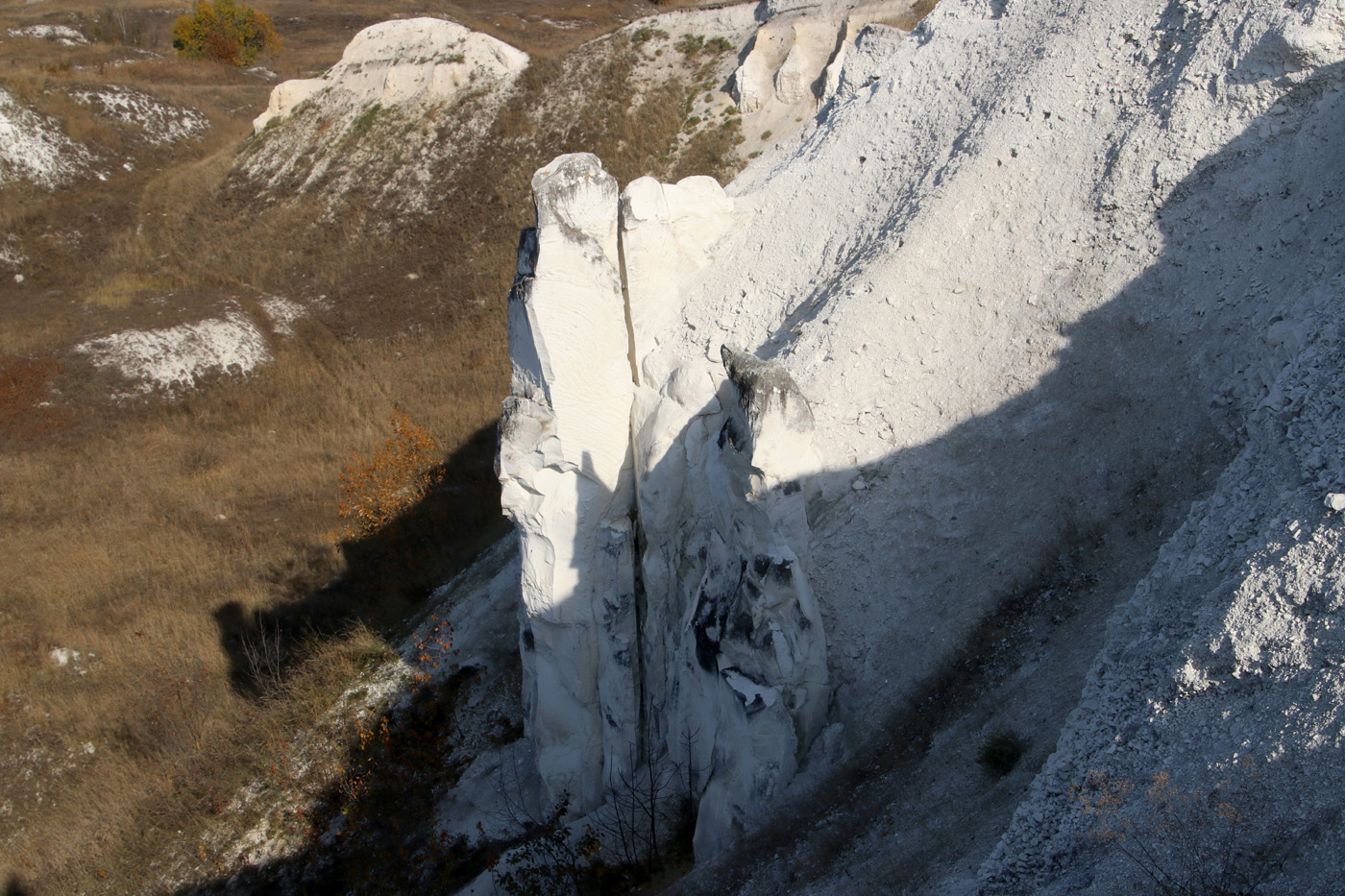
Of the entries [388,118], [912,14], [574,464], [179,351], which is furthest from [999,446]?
[388,118]

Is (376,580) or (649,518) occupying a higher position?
(649,518)

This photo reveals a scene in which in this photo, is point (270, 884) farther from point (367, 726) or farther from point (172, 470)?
point (172, 470)

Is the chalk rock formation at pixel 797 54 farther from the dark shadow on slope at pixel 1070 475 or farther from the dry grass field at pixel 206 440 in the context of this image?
the dark shadow on slope at pixel 1070 475

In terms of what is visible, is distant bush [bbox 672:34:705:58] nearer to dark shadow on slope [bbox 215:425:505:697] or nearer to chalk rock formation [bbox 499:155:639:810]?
dark shadow on slope [bbox 215:425:505:697]

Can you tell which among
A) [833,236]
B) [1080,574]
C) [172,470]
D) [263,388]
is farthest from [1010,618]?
[263,388]

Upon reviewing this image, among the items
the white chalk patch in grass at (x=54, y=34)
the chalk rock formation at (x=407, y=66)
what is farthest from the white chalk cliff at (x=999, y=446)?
the white chalk patch in grass at (x=54, y=34)

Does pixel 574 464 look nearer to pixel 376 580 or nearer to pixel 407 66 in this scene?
pixel 376 580

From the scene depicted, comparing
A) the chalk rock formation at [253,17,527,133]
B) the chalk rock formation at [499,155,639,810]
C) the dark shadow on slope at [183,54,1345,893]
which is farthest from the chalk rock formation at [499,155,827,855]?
the chalk rock formation at [253,17,527,133]

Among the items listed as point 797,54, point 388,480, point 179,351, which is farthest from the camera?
point 797,54
